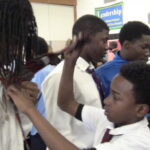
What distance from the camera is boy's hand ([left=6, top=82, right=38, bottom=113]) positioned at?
3.00ft

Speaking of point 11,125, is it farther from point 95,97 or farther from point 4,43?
point 95,97

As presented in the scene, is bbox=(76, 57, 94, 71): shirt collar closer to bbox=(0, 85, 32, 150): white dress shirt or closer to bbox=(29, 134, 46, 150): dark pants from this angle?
bbox=(0, 85, 32, 150): white dress shirt

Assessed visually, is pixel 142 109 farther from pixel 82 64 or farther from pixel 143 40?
pixel 143 40

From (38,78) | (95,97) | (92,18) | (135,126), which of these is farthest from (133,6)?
(135,126)

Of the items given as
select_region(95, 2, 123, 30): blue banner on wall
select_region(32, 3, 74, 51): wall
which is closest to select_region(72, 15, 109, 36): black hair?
select_region(95, 2, 123, 30): blue banner on wall

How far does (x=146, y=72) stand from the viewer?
46.2 inches

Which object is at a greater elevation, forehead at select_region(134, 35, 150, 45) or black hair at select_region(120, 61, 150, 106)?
forehead at select_region(134, 35, 150, 45)

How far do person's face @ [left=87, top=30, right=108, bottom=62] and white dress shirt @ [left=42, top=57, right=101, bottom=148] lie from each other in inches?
4.2

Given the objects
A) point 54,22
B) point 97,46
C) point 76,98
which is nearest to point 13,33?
point 76,98

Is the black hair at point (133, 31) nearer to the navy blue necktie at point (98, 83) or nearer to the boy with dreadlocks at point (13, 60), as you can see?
the navy blue necktie at point (98, 83)

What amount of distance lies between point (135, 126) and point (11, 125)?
1.65ft

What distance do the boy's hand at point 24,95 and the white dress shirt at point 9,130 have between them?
0.14 feet

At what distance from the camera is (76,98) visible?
5.02 ft

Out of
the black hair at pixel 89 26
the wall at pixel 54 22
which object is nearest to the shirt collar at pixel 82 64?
the black hair at pixel 89 26
